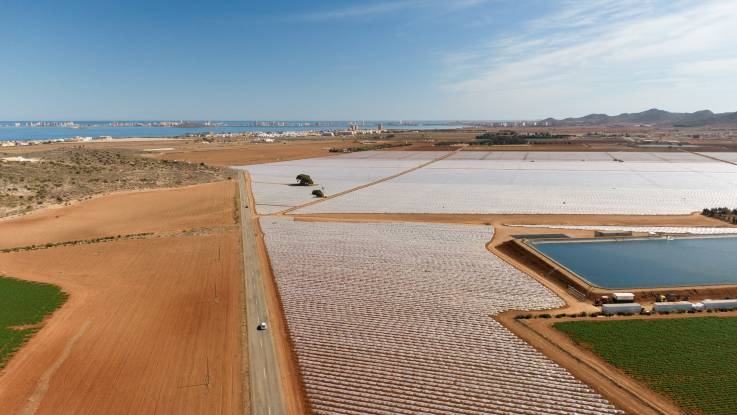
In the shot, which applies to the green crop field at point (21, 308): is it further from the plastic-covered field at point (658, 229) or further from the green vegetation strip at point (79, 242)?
the plastic-covered field at point (658, 229)

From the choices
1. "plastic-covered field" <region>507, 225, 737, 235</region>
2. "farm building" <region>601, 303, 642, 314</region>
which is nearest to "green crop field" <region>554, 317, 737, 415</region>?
"farm building" <region>601, 303, 642, 314</region>

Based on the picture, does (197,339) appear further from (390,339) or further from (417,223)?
(417,223)

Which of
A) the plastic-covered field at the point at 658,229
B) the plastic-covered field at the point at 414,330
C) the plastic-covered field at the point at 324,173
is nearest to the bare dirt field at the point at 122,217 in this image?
the plastic-covered field at the point at 324,173

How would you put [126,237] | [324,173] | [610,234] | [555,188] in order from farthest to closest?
[324,173]
[555,188]
[126,237]
[610,234]

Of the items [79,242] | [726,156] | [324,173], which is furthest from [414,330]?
[726,156]

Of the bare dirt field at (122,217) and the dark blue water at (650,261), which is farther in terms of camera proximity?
the bare dirt field at (122,217)

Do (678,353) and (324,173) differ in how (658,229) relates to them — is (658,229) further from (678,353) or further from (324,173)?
(324,173)
